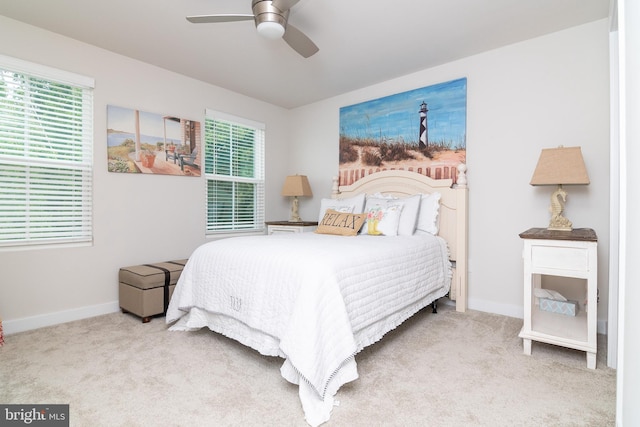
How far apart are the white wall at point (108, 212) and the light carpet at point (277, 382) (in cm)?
34

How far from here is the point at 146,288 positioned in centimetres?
274

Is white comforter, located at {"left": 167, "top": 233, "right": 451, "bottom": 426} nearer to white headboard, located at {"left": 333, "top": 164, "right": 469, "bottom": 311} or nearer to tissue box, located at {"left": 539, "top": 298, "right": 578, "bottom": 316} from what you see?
white headboard, located at {"left": 333, "top": 164, "right": 469, "bottom": 311}

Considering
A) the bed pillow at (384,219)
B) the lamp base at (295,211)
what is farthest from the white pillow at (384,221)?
the lamp base at (295,211)

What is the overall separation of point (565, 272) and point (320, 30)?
8.13 ft

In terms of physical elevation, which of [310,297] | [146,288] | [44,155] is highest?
[44,155]

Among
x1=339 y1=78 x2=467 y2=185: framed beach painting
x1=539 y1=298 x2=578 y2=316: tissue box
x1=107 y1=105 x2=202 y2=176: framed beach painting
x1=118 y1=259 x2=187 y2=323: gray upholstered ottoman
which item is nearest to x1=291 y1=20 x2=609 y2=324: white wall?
x1=339 y1=78 x2=467 y2=185: framed beach painting

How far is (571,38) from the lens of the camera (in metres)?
2.63

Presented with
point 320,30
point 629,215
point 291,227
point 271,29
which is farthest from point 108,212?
point 629,215

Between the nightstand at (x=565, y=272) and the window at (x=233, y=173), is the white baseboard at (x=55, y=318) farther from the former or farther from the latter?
the nightstand at (x=565, y=272)

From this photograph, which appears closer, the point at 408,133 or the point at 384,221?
the point at 384,221

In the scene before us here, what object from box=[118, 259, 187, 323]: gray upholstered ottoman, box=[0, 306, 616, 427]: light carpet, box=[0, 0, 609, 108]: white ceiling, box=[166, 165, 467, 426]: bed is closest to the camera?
box=[0, 306, 616, 427]: light carpet

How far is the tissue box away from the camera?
2.25 meters

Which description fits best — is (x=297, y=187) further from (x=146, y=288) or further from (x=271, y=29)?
(x=271, y=29)

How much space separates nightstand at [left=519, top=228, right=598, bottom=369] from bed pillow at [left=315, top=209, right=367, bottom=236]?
1.39 metres
